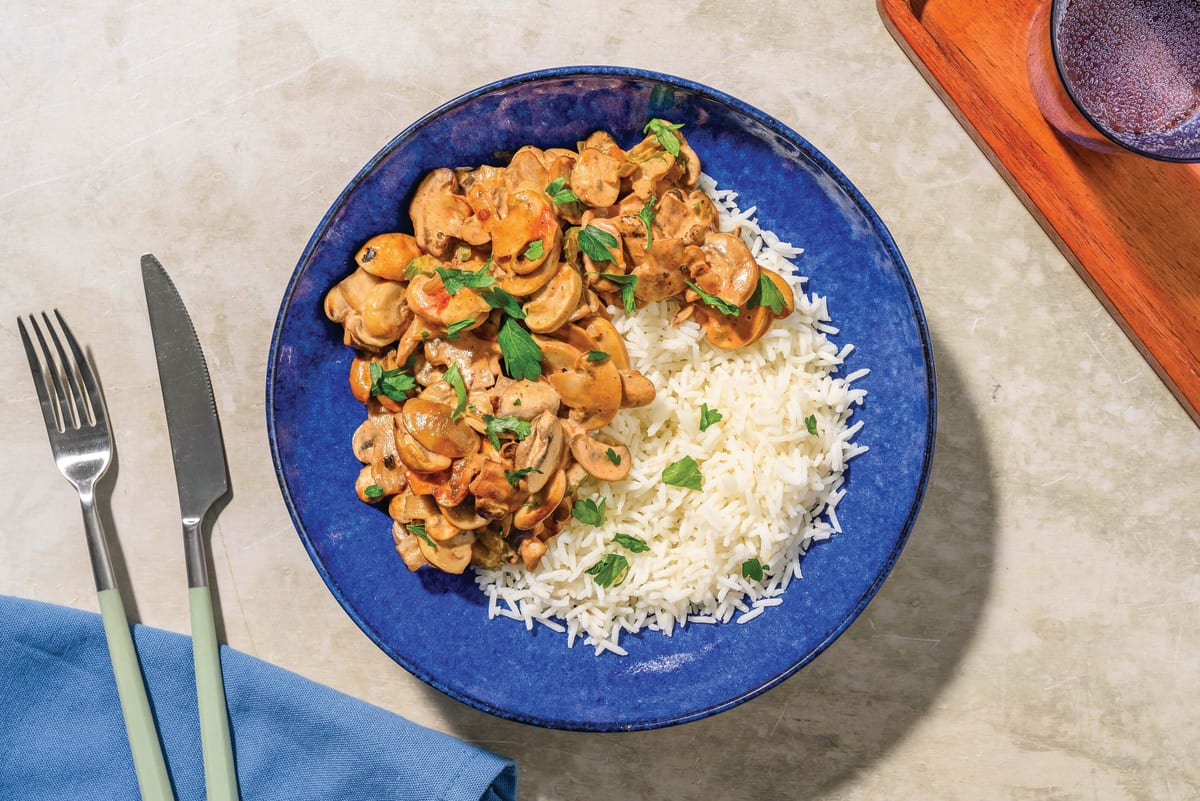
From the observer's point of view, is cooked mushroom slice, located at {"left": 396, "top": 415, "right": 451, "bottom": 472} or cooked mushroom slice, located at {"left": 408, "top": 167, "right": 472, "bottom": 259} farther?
cooked mushroom slice, located at {"left": 408, "top": 167, "right": 472, "bottom": 259}

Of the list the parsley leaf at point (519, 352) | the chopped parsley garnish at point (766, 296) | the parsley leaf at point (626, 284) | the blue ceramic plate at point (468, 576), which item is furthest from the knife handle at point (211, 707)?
the chopped parsley garnish at point (766, 296)

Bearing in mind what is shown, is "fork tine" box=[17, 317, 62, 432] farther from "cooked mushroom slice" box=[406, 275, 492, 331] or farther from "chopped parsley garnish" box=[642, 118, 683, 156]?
"chopped parsley garnish" box=[642, 118, 683, 156]

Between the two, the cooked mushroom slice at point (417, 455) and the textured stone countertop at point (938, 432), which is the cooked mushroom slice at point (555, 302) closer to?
the cooked mushroom slice at point (417, 455)

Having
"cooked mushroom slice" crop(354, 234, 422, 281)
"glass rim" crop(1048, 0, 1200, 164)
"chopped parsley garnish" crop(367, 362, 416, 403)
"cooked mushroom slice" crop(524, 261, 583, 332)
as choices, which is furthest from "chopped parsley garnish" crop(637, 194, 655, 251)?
"glass rim" crop(1048, 0, 1200, 164)

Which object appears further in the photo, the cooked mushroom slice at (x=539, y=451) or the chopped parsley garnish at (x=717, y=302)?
the chopped parsley garnish at (x=717, y=302)

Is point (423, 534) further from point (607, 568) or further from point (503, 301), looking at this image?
point (503, 301)

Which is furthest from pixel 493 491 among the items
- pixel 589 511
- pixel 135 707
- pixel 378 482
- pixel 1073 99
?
pixel 1073 99

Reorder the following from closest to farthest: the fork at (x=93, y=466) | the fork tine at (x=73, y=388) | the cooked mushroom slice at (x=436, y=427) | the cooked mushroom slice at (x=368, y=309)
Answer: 1. the cooked mushroom slice at (x=436, y=427)
2. the cooked mushroom slice at (x=368, y=309)
3. the fork at (x=93, y=466)
4. the fork tine at (x=73, y=388)
